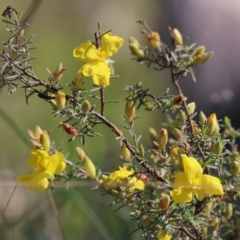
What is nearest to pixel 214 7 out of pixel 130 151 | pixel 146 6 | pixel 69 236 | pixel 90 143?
pixel 146 6

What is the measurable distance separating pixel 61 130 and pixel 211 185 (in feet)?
3.15

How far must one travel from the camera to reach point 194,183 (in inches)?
26.7

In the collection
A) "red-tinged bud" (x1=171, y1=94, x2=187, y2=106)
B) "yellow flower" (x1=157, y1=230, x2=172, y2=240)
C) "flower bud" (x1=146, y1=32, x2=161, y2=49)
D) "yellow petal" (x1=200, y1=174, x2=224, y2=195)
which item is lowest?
"yellow flower" (x1=157, y1=230, x2=172, y2=240)

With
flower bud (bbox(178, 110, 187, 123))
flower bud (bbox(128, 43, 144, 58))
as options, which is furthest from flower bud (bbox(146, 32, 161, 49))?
flower bud (bbox(178, 110, 187, 123))

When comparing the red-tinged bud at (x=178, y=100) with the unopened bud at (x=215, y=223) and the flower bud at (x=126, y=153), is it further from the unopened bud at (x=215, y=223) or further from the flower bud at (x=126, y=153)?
the unopened bud at (x=215, y=223)

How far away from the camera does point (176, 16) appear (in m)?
2.11

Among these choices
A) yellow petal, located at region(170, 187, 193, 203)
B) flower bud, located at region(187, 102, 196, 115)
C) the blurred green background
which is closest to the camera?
yellow petal, located at region(170, 187, 193, 203)

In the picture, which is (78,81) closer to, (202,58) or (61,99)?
(61,99)

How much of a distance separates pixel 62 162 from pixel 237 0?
5.15 ft

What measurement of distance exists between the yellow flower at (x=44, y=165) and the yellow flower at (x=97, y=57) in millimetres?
119

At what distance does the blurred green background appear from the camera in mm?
1130

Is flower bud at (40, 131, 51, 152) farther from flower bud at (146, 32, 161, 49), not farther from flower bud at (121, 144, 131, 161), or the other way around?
flower bud at (146, 32, 161, 49)

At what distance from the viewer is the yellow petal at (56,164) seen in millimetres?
717

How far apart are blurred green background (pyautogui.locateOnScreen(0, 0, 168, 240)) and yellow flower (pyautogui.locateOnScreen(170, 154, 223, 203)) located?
356 millimetres
